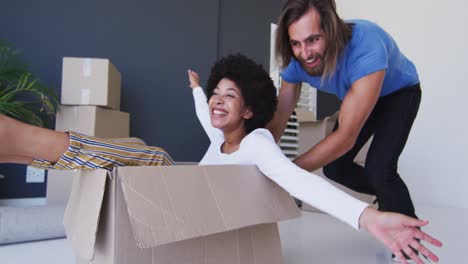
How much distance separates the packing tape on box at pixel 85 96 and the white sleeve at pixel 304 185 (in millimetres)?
1392

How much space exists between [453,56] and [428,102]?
0.45m

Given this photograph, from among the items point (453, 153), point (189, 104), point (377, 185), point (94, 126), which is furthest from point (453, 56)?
point (94, 126)

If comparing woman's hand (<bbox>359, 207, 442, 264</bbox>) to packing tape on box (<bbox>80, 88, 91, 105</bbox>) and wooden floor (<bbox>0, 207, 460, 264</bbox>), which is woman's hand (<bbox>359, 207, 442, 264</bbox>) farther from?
packing tape on box (<bbox>80, 88, 91, 105</bbox>)

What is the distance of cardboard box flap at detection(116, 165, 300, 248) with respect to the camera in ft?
2.06

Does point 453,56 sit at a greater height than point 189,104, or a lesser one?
greater

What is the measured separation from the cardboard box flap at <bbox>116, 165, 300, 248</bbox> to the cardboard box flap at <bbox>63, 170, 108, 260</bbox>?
7 cm

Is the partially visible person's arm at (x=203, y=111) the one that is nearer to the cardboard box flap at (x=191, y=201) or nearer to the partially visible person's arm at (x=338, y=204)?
the partially visible person's arm at (x=338, y=204)

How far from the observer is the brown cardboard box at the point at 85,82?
2.06m

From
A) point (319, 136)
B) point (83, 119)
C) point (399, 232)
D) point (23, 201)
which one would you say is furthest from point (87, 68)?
point (399, 232)

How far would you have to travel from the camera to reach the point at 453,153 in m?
3.26

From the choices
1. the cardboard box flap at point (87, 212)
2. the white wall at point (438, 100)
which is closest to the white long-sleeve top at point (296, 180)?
the cardboard box flap at point (87, 212)

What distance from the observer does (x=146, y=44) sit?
2.66 metres

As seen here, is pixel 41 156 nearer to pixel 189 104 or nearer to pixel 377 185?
pixel 377 185

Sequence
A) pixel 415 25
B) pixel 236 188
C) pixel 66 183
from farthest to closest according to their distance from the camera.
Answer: pixel 415 25
pixel 66 183
pixel 236 188
